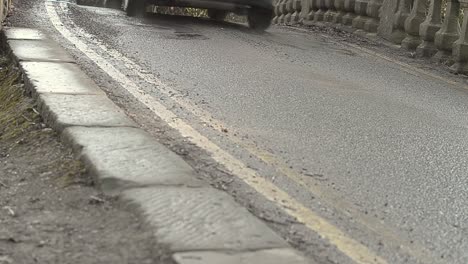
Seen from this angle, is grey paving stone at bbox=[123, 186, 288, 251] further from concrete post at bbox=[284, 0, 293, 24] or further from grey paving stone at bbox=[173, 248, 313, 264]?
concrete post at bbox=[284, 0, 293, 24]

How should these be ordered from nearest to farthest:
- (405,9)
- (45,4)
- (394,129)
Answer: (394,129)
(405,9)
(45,4)

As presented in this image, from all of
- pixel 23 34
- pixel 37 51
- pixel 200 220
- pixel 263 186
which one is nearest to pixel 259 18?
pixel 23 34

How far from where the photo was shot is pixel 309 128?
518cm

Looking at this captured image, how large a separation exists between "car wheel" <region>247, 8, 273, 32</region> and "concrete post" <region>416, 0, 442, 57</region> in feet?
8.36

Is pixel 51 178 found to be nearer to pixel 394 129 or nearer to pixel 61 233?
pixel 61 233

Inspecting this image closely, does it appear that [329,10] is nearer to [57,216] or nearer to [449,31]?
[449,31]

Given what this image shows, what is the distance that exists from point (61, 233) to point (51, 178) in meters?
0.76

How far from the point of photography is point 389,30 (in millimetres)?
11422

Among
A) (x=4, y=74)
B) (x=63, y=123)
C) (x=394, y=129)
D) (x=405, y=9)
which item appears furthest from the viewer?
(x=405, y=9)

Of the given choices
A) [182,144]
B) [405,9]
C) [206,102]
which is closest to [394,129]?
[206,102]

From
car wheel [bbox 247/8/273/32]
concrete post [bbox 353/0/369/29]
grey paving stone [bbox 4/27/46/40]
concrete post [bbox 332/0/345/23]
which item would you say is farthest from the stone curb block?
concrete post [bbox 332/0/345/23]

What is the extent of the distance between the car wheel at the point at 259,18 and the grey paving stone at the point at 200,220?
846cm

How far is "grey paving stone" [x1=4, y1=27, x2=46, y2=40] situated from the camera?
7102 mm

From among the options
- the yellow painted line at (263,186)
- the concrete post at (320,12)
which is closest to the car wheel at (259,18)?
the concrete post at (320,12)
